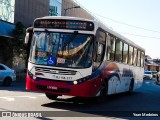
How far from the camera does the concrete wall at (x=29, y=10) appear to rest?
4806 cm

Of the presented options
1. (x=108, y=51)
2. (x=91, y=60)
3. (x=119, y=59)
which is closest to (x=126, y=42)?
(x=119, y=59)

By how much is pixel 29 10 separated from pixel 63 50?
39.4 metres

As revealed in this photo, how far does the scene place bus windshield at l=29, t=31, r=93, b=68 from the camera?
Answer: 13727 mm

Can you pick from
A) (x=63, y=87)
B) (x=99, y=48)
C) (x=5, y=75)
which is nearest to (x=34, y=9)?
(x=5, y=75)

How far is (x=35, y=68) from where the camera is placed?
14141mm

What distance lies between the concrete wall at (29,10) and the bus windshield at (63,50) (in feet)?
109

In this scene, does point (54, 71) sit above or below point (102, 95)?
above

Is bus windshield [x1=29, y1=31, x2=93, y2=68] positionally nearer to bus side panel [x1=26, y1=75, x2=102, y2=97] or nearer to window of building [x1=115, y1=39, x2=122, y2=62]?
bus side panel [x1=26, y1=75, x2=102, y2=97]

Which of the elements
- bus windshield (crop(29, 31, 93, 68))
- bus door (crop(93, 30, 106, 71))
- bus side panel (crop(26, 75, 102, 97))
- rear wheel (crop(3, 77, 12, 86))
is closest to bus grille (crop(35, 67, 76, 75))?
bus windshield (crop(29, 31, 93, 68))

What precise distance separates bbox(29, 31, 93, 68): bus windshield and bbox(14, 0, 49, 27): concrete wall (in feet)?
109

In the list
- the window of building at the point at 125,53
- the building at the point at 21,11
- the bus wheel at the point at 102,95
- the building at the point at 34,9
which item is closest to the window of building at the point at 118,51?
the window of building at the point at 125,53

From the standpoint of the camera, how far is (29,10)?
171 feet

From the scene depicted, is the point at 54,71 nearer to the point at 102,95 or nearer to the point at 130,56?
the point at 102,95

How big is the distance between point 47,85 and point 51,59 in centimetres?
93
